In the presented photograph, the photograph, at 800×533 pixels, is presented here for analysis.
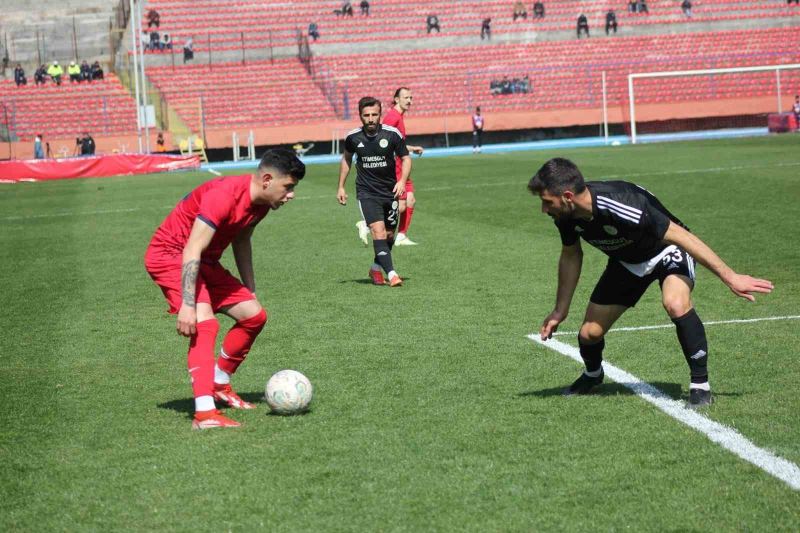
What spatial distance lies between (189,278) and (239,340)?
3.00 ft

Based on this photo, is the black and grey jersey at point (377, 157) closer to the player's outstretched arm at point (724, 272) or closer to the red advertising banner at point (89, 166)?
the player's outstretched arm at point (724, 272)

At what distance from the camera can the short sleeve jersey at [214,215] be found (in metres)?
6.15

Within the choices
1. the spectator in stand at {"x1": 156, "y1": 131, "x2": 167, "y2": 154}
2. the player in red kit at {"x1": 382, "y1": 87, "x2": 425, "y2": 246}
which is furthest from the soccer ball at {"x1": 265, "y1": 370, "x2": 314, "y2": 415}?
the spectator in stand at {"x1": 156, "y1": 131, "x2": 167, "y2": 154}

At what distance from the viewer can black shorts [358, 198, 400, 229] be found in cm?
1277

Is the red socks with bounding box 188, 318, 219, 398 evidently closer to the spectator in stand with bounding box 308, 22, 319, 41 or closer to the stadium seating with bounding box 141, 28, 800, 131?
the stadium seating with bounding box 141, 28, 800, 131

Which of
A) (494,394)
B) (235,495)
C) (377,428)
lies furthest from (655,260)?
(235,495)

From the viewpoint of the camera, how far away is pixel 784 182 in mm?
21266

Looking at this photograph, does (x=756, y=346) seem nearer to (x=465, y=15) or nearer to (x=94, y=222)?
(x=94, y=222)

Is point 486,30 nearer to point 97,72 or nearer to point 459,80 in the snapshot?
point 459,80

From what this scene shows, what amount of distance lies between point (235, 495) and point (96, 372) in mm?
3500

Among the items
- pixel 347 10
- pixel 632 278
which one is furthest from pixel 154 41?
pixel 632 278

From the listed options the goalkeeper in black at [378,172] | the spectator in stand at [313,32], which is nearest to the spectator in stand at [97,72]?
the spectator in stand at [313,32]

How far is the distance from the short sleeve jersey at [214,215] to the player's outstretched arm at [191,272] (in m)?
0.06

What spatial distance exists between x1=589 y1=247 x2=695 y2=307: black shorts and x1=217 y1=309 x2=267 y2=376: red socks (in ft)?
6.57
